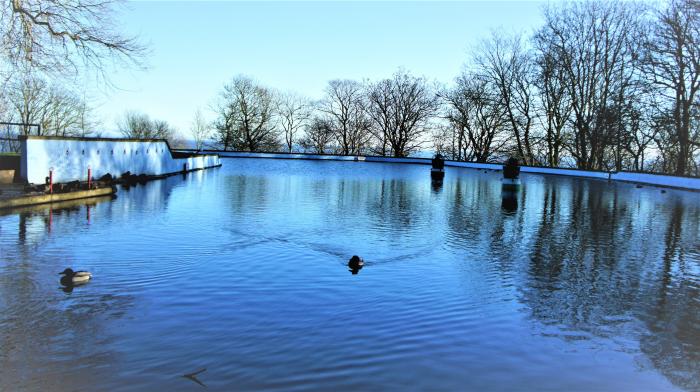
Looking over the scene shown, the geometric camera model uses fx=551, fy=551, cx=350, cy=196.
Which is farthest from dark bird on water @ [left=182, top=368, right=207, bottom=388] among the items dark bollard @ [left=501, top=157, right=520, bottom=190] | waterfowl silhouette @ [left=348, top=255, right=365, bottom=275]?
dark bollard @ [left=501, top=157, right=520, bottom=190]

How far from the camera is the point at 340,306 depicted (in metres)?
6.92

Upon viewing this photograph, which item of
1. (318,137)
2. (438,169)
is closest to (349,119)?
(318,137)

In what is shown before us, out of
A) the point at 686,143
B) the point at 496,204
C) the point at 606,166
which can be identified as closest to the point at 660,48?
the point at 686,143

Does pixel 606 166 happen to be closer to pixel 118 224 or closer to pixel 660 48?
pixel 660 48

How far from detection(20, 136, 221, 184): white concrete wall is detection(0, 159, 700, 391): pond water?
19.2 feet

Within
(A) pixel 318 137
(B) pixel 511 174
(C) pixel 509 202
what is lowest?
(C) pixel 509 202

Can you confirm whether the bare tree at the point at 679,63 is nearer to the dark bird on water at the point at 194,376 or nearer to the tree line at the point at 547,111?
the tree line at the point at 547,111

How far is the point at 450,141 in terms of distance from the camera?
77.4 meters

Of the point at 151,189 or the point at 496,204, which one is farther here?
the point at 151,189

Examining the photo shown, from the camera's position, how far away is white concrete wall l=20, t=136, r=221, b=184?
1948 cm

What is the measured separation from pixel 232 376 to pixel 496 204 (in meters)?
17.6

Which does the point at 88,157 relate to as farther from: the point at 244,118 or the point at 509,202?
the point at 244,118

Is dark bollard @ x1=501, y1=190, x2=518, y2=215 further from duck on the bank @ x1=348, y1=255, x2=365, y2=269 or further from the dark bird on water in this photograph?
the dark bird on water

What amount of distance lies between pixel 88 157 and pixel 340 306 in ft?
64.5
